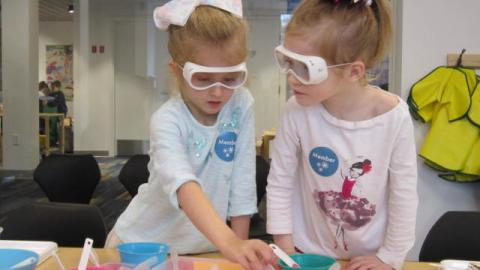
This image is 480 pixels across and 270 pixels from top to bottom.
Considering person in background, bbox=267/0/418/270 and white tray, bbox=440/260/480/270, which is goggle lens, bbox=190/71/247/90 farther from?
white tray, bbox=440/260/480/270

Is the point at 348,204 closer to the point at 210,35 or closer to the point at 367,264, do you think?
the point at 367,264

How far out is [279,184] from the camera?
1435 millimetres

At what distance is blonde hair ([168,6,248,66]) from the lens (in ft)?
4.17

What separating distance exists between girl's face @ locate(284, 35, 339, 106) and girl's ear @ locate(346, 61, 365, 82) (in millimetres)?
36

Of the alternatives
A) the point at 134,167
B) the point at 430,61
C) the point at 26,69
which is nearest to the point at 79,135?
the point at 26,69

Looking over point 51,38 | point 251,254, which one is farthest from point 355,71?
point 51,38

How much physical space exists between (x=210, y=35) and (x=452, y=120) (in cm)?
212

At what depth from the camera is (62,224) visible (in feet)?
5.61

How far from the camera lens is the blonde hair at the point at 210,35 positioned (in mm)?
1271

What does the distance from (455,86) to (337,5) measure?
1.97 meters

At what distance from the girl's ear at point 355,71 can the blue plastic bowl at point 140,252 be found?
0.63 m

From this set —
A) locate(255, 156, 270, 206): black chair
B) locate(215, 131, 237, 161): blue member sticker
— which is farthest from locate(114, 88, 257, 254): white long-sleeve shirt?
locate(255, 156, 270, 206): black chair

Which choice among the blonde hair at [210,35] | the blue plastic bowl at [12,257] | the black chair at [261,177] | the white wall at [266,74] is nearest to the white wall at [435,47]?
the black chair at [261,177]

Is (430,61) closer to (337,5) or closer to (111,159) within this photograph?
(337,5)
